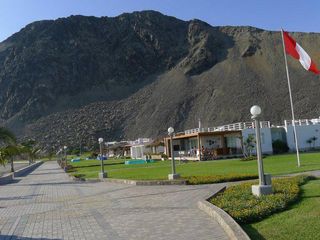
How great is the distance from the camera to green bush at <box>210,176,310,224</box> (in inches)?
349

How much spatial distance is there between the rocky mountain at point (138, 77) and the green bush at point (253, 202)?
292ft

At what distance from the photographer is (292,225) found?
25.3 ft

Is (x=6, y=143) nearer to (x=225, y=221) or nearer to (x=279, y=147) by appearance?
(x=279, y=147)

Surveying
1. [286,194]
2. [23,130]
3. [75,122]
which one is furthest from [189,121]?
[286,194]

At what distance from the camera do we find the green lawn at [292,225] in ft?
23.2

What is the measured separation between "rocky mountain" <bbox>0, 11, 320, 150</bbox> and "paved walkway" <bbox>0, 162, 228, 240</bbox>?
87443mm

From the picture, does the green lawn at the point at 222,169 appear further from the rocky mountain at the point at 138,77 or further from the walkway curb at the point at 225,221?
the rocky mountain at the point at 138,77

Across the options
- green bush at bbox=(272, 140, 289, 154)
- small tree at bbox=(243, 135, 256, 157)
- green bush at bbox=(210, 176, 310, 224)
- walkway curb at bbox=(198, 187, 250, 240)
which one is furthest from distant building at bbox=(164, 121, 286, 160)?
walkway curb at bbox=(198, 187, 250, 240)

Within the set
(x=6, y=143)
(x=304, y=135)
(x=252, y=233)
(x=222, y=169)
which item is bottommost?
(x=252, y=233)

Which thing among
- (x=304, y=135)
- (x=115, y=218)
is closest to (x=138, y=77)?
(x=304, y=135)

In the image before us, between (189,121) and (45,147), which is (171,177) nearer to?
(189,121)

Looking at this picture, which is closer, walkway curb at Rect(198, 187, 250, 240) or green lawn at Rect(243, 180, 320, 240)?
green lawn at Rect(243, 180, 320, 240)

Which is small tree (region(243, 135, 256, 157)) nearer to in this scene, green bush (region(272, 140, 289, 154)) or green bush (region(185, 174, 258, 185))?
green bush (region(272, 140, 289, 154))

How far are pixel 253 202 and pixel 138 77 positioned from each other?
14575 centimetres
